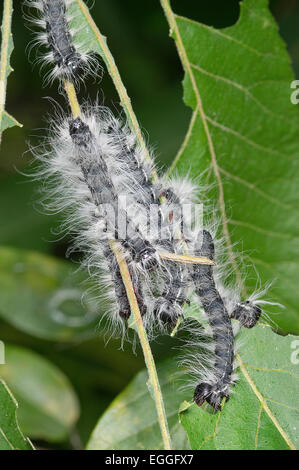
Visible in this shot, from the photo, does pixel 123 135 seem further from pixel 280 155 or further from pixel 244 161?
pixel 280 155

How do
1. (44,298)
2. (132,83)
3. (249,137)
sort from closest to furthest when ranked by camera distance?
(249,137) < (44,298) < (132,83)

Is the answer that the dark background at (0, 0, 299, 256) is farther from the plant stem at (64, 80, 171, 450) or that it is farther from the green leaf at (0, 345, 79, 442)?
the plant stem at (64, 80, 171, 450)

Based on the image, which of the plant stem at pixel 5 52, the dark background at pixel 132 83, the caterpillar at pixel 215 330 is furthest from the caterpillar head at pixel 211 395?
the dark background at pixel 132 83

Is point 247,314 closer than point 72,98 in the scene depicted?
No

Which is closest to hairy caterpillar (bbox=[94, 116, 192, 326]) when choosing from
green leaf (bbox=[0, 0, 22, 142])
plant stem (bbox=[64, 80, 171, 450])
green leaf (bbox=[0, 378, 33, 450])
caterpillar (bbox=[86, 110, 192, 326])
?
caterpillar (bbox=[86, 110, 192, 326])

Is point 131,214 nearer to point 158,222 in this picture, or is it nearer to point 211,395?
point 158,222

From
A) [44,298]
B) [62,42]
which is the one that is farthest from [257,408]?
[44,298]
